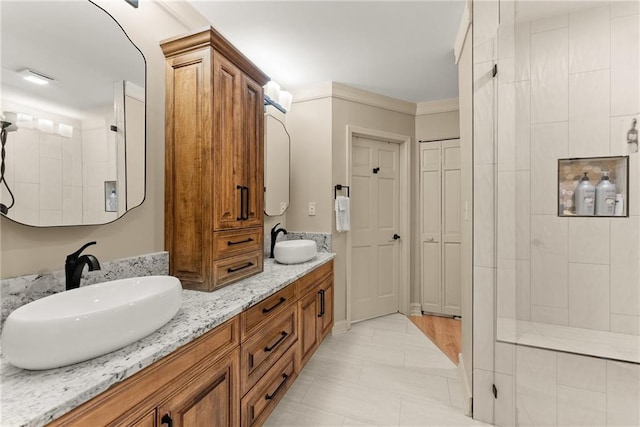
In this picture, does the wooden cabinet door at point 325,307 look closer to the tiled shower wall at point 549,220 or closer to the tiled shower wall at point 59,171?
the tiled shower wall at point 549,220

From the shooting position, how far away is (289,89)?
113 inches

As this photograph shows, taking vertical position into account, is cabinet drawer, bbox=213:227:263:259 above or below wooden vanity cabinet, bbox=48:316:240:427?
Result: above

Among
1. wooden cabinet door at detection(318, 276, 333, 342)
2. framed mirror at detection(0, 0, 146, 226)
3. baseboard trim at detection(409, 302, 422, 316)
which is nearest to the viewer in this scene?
framed mirror at detection(0, 0, 146, 226)

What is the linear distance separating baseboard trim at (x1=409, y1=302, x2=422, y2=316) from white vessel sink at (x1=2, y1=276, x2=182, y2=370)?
9.82 ft

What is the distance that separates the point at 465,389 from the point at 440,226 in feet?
6.09

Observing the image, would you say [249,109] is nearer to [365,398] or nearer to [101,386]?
[101,386]

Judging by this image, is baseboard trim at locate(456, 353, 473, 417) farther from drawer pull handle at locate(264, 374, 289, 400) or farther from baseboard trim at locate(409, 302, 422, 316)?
baseboard trim at locate(409, 302, 422, 316)

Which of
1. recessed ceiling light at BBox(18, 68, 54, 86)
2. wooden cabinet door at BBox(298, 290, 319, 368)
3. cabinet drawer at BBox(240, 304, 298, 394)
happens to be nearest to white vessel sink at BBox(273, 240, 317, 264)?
wooden cabinet door at BBox(298, 290, 319, 368)

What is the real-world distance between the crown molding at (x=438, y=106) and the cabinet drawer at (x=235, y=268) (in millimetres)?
2640

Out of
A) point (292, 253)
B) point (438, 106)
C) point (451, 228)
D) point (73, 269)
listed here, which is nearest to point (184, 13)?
point (73, 269)

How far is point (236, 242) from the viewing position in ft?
5.24

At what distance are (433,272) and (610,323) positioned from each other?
2.18 meters

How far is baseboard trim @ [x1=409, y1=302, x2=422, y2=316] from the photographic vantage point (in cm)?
336

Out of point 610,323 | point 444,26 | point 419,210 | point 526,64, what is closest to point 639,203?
point 610,323
